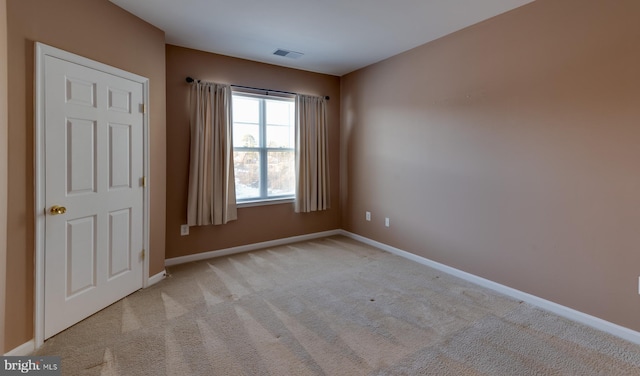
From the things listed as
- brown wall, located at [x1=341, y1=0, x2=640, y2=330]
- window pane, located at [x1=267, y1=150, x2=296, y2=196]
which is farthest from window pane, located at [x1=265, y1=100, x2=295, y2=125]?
brown wall, located at [x1=341, y1=0, x2=640, y2=330]

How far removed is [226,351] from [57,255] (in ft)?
4.71

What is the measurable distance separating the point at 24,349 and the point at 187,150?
234 centimetres

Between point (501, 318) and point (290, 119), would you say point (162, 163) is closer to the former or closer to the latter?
point (290, 119)

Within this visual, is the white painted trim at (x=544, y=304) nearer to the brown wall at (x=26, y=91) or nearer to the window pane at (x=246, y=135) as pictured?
the window pane at (x=246, y=135)

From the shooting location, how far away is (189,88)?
3.67 meters

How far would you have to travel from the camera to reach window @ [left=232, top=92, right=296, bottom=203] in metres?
4.14

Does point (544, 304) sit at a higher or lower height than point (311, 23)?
lower

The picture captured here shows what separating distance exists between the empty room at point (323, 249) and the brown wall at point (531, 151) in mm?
15

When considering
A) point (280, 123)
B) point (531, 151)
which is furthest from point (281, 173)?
point (531, 151)

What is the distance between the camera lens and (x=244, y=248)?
420 cm

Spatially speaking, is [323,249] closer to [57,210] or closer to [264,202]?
[264,202]

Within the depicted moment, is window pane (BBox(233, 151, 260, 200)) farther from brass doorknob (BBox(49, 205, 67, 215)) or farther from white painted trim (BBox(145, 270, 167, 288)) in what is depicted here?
brass doorknob (BBox(49, 205, 67, 215))

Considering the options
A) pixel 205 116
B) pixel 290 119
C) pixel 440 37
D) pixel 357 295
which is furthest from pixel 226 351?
pixel 440 37

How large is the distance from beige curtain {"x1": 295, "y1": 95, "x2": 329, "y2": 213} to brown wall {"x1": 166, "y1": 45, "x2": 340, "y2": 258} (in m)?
0.18
